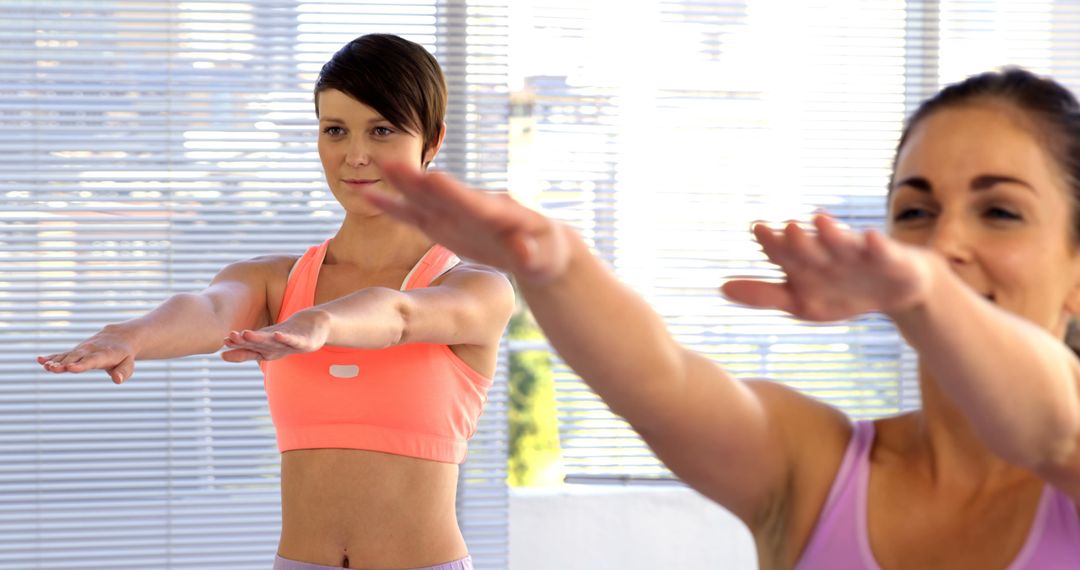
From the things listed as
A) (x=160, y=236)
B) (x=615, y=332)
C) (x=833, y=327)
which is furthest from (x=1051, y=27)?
(x=615, y=332)

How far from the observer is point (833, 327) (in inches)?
167

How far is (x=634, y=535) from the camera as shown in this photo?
4.20 metres

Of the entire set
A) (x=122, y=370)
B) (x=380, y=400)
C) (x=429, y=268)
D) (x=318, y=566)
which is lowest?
(x=318, y=566)

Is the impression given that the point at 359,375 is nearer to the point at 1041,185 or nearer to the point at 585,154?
the point at 1041,185

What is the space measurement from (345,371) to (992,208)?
4.32 feet

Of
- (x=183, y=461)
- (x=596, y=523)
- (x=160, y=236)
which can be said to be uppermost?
(x=160, y=236)

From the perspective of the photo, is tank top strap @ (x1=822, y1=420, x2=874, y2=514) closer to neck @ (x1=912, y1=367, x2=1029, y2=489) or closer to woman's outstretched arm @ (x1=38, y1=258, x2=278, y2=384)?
neck @ (x1=912, y1=367, x2=1029, y2=489)

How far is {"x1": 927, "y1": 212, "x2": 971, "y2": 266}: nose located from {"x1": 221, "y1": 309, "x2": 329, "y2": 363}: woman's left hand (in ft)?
2.84

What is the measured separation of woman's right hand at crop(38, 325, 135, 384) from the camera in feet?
5.41

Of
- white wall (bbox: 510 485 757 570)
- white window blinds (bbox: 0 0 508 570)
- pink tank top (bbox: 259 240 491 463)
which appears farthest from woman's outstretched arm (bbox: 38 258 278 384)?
white wall (bbox: 510 485 757 570)

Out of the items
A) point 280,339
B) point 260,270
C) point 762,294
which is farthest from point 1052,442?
point 260,270

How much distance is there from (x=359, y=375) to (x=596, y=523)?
7.75ft

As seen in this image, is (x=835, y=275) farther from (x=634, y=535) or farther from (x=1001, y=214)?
(x=634, y=535)

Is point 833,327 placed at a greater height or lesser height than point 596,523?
greater
